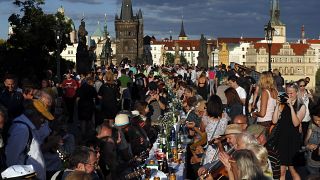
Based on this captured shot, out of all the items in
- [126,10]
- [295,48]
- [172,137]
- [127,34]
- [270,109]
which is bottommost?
[295,48]

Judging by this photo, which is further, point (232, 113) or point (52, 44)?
point (52, 44)

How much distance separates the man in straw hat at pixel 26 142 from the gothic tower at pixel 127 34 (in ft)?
345

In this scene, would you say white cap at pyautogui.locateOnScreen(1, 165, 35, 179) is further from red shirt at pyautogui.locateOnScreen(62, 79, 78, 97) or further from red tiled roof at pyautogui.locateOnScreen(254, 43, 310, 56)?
red tiled roof at pyautogui.locateOnScreen(254, 43, 310, 56)

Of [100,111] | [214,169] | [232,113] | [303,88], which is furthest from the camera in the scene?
[100,111]

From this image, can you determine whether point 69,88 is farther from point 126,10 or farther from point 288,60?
point 288,60

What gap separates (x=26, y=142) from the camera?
17.8ft

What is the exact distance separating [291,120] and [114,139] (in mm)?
2251

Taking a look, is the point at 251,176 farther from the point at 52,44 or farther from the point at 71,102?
the point at 52,44

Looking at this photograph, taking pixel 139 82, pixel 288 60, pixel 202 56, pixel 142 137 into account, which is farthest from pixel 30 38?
pixel 288 60

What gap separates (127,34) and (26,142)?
110 meters

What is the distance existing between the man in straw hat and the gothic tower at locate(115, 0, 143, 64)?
105183 mm

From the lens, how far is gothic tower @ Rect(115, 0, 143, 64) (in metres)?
112

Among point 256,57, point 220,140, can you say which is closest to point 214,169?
point 220,140

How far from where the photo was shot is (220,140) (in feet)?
18.0
